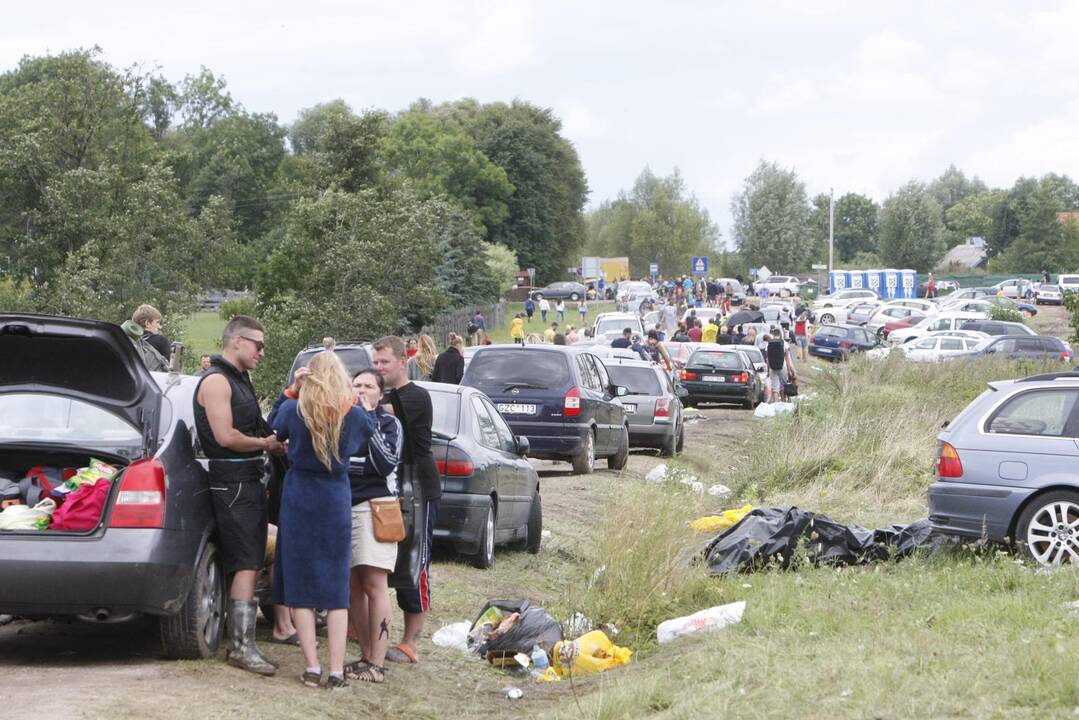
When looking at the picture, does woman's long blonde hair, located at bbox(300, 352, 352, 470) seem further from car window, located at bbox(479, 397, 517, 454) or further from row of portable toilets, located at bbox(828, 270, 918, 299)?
row of portable toilets, located at bbox(828, 270, 918, 299)

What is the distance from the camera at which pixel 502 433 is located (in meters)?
13.3

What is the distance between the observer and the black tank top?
7.84 meters

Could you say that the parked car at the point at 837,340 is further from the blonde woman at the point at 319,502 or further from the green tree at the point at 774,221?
the green tree at the point at 774,221

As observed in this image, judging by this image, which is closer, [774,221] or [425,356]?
[425,356]

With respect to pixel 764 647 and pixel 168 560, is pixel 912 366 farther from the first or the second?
pixel 168 560

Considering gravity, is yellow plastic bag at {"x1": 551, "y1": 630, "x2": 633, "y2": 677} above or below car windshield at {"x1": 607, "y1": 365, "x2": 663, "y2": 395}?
below

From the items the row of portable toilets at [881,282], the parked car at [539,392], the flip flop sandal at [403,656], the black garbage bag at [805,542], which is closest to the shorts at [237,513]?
the flip flop sandal at [403,656]

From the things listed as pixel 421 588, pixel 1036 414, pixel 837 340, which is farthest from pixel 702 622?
pixel 837 340

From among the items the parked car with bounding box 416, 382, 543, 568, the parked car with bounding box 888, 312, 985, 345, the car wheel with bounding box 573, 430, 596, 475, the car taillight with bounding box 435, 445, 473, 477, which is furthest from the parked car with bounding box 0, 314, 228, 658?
the parked car with bounding box 888, 312, 985, 345

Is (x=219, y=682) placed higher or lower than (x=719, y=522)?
higher

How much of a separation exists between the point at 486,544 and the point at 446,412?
1.17 m

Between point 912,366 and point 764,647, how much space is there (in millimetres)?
23724

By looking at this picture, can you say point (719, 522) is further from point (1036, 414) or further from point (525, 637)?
point (525, 637)

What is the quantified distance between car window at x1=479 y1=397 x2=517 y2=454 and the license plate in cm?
563
